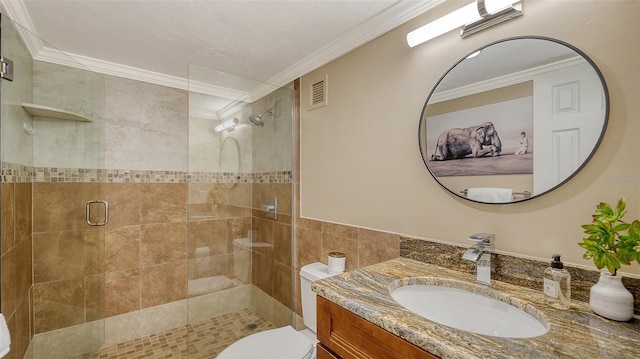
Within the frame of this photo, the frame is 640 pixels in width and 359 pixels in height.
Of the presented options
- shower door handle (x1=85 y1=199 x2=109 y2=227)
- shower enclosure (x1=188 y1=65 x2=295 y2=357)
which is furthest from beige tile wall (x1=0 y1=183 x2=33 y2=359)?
shower enclosure (x1=188 y1=65 x2=295 y2=357)

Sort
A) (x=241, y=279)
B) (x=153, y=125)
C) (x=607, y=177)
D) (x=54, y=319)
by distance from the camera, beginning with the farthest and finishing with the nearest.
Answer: (x=153, y=125) → (x=241, y=279) → (x=54, y=319) → (x=607, y=177)

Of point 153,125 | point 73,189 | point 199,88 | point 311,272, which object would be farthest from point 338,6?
point 73,189

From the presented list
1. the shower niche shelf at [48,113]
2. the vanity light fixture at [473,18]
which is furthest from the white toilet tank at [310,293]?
the shower niche shelf at [48,113]

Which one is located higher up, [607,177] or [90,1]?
[90,1]

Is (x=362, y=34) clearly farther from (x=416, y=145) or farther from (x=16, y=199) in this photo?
(x=16, y=199)

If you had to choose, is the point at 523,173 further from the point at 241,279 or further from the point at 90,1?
the point at 90,1

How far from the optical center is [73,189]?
2.08m

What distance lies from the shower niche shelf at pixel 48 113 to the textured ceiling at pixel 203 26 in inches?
19.9

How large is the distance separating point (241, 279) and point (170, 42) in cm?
184

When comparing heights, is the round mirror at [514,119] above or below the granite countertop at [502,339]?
above

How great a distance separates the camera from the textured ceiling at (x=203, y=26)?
1.55 meters

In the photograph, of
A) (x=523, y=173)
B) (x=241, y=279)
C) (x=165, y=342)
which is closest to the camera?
(x=523, y=173)

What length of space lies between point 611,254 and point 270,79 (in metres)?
2.52

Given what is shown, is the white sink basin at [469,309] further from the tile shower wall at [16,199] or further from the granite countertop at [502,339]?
the tile shower wall at [16,199]
